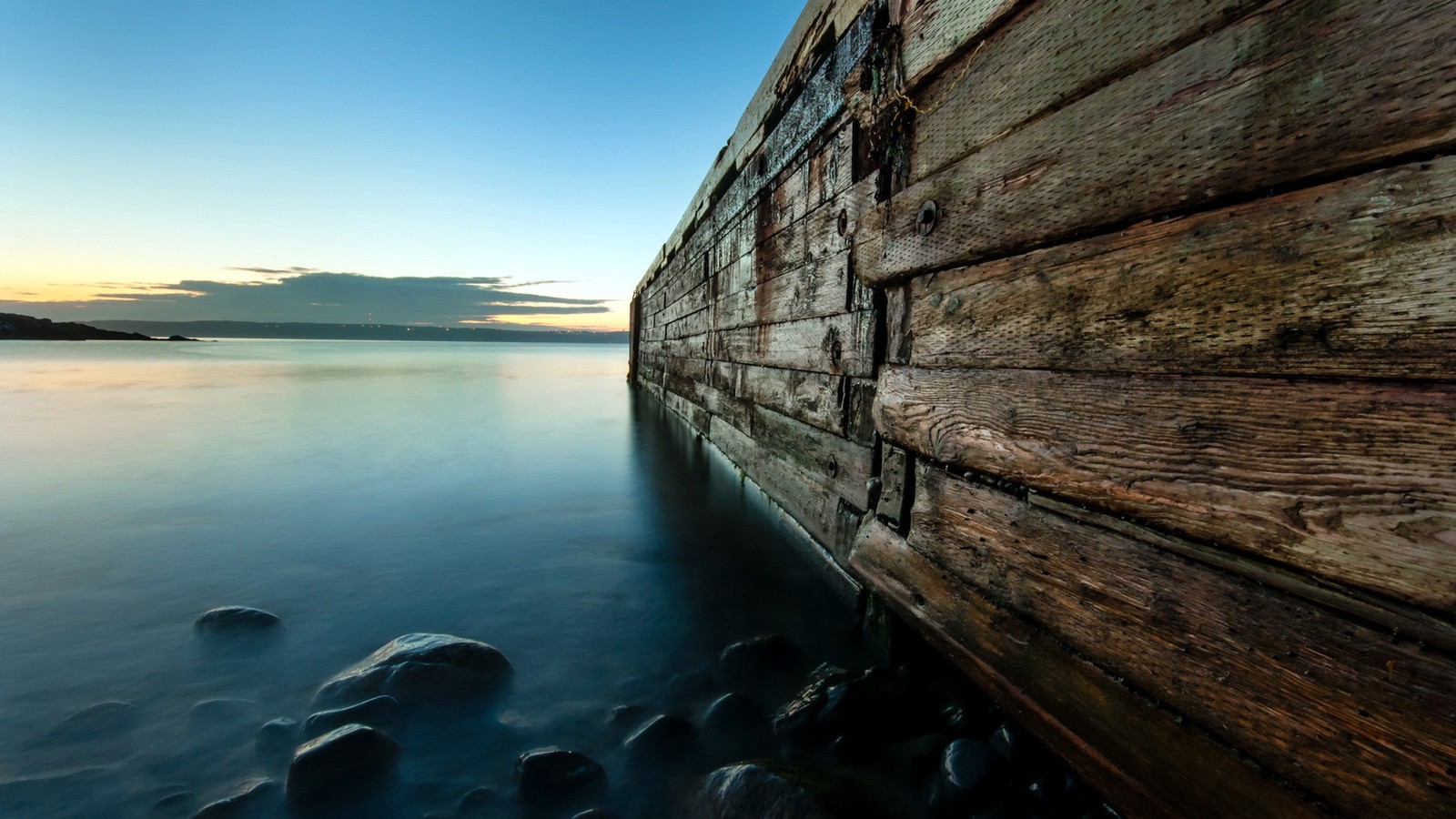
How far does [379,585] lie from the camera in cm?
339

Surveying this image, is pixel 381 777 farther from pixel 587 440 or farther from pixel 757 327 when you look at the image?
pixel 587 440

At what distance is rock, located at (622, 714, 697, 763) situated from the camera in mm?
1984

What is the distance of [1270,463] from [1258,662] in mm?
338

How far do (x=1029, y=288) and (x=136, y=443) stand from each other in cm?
1037

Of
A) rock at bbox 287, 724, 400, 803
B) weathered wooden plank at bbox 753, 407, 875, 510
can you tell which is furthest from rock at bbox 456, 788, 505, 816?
weathered wooden plank at bbox 753, 407, 875, 510

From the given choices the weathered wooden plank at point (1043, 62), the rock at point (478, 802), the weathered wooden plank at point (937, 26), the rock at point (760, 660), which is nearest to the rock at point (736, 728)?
the rock at point (760, 660)

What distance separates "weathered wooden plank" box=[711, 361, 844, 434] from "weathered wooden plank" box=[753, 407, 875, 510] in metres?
0.06

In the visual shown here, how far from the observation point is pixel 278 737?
2018 mm

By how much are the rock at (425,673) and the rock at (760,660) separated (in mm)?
904

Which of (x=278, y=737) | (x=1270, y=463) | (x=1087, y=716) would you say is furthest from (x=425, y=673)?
(x=1270, y=463)

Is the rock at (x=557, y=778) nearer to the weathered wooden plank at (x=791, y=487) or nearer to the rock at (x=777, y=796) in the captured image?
the rock at (x=777, y=796)

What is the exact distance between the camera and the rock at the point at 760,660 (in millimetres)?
2465

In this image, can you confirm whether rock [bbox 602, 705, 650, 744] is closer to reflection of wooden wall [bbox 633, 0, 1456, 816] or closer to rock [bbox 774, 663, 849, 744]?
rock [bbox 774, 663, 849, 744]

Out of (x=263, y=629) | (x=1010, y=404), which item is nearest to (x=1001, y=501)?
(x=1010, y=404)
